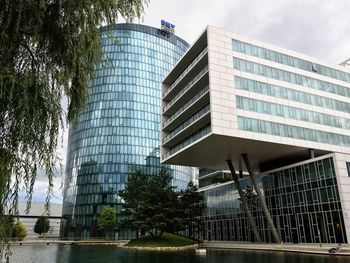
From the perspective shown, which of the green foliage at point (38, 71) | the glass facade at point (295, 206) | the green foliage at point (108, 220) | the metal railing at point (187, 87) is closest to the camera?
the green foliage at point (38, 71)

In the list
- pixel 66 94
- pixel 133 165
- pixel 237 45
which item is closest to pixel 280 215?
pixel 237 45

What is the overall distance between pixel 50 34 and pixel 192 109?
44.0m

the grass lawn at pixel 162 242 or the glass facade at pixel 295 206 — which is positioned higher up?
the glass facade at pixel 295 206

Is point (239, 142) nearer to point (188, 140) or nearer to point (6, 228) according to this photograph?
point (188, 140)

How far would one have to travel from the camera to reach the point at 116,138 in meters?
102

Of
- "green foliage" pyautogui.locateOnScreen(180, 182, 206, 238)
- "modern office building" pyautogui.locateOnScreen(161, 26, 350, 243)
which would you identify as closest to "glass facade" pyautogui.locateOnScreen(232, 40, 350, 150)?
"modern office building" pyautogui.locateOnScreen(161, 26, 350, 243)

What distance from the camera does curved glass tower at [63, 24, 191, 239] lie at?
100 m

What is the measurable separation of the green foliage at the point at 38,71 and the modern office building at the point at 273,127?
3312 cm

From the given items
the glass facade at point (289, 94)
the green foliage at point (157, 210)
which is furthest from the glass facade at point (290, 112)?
the green foliage at point (157, 210)

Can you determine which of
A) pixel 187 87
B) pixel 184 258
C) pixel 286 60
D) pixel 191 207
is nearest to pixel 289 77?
pixel 286 60

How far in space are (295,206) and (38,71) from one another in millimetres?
45658

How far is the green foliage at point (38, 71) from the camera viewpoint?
31.1ft

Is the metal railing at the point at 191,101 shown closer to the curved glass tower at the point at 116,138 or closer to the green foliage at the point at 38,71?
the green foliage at the point at 38,71

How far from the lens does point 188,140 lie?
51.6 meters
